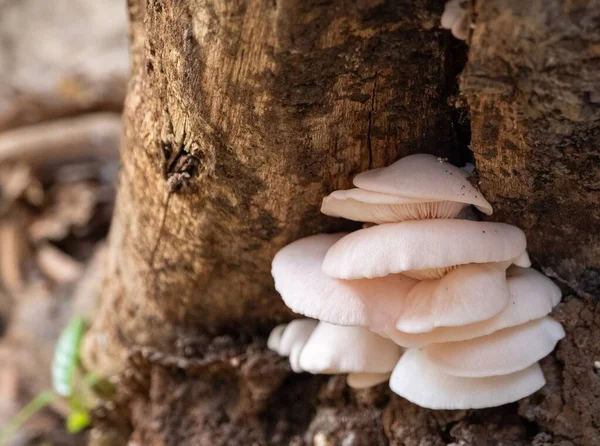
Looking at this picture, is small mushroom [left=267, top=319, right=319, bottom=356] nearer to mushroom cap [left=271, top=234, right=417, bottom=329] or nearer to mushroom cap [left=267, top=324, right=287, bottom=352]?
mushroom cap [left=267, top=324, right=287, bottom=352]

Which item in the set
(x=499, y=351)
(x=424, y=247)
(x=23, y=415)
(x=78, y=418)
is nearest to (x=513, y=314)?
(x=499, y=351)

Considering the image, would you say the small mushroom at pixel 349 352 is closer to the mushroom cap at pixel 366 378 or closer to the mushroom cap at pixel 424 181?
the mushroom cap at pixel 366 378

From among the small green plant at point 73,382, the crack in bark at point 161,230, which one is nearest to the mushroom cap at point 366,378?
the crack in bark at point 161,230

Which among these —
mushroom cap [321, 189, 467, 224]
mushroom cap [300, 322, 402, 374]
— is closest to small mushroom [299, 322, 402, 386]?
mushroom cap [300, 322, 402, 374]

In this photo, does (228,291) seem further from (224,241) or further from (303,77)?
(303,77)

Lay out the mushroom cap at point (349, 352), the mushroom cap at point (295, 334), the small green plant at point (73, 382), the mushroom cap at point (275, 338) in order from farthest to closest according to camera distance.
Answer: the small green plant at point (73, 382), the mushroom cap at point (275, 338), the mushroom cap at point (295, 334), the mushroom cap at point (349, 352)

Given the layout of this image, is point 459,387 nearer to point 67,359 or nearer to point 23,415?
point 67,359
